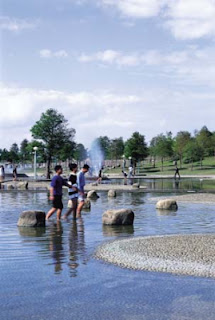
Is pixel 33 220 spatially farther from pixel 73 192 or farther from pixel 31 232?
pixel 73 192

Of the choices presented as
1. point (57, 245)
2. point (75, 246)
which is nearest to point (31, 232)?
point (57, 245)

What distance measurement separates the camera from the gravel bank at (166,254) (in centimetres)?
851

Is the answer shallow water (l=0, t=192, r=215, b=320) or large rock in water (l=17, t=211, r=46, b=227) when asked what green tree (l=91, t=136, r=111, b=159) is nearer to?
large rock in water (l=17, t=211, r=46, b=227)

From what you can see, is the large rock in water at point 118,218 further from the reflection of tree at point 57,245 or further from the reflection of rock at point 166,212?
the reflection of rock at point 166,212

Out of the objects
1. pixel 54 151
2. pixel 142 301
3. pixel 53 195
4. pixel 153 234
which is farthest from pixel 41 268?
pixel 54 151

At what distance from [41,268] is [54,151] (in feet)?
231

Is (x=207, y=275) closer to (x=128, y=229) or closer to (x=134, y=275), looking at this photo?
(x=134, y=275)

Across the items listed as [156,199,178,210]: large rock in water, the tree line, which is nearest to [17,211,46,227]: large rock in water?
[156,199,178,210]: large rock in water

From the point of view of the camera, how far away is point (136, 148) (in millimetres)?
96000

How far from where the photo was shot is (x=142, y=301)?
6.55 m

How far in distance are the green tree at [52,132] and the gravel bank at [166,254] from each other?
65.8 metres

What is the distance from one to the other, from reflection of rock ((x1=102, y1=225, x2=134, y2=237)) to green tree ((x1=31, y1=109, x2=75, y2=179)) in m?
62.3

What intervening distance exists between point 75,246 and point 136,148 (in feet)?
280

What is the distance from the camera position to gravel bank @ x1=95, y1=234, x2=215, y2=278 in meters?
8.51
